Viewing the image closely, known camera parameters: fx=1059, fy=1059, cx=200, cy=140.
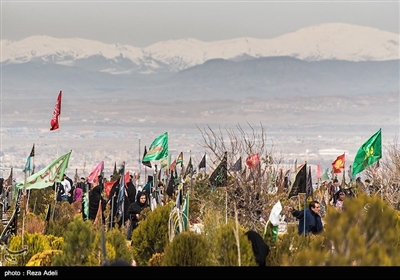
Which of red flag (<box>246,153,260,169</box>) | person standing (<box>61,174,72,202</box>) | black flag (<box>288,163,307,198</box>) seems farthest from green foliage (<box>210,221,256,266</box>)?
person standing (<box>61,174,72,202</box>)

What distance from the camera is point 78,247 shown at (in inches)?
567

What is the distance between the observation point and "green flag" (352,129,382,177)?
24.8 meters

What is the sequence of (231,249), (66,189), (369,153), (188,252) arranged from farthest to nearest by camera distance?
(66,189)
(369,153)
(188,252)
(231,249)

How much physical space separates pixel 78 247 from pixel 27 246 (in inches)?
111

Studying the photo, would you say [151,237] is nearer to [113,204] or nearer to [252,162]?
[113,204]

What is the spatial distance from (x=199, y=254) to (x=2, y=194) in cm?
2421

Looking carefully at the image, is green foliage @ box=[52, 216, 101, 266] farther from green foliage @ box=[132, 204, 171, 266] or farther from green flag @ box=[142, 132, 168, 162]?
green flag @ box=[142, 132, 168, 162]

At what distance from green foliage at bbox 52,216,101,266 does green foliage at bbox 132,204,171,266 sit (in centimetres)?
461

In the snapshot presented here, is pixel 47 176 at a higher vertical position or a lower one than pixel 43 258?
higher

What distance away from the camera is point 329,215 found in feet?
39.4

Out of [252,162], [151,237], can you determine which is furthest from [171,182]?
[151,237]

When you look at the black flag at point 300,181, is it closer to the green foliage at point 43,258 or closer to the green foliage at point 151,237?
the green foliage at point 151,237

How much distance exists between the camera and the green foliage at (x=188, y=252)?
14.7 metres
